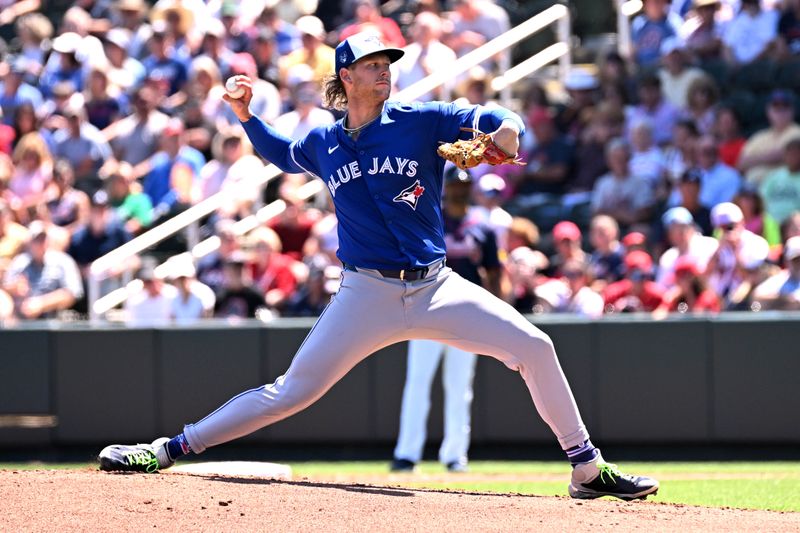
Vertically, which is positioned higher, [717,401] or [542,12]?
[542,12]

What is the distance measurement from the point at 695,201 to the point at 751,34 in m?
2.51

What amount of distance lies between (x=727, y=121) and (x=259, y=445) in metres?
5.33

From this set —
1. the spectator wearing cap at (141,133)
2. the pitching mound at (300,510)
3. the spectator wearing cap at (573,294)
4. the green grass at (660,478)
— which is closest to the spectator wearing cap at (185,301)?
the green grass at (660,478)

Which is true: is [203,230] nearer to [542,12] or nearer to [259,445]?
[259,445]

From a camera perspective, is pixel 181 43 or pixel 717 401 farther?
pixel 181 43

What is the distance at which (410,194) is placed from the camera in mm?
6086

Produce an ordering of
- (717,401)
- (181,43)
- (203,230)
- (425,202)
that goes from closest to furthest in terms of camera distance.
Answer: (425,202) < (717,401) < (203,230) < (181,43)

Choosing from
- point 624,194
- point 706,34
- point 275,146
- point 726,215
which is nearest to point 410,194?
point 275,146

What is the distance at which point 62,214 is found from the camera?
A: 13688mm

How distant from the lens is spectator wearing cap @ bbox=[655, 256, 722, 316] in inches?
432

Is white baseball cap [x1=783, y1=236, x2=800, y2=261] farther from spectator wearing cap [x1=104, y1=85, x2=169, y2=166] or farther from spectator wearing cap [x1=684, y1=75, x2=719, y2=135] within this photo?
spectator wearing cap [x1=104, y1=85, x2=169, y2=166]

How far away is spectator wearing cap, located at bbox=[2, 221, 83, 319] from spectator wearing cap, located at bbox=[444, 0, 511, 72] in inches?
197

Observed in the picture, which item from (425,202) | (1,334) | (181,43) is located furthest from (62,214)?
(425,202)

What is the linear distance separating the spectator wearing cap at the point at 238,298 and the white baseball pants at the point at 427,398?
2.49 metres
